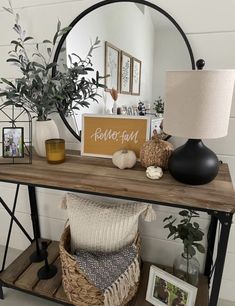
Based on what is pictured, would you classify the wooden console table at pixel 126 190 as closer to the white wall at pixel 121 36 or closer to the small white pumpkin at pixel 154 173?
the small white pumpkin at pixel 154 173

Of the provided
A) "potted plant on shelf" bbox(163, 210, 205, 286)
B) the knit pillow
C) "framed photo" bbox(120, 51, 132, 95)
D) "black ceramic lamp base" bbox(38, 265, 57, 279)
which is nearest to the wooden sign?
"framed photo" bbox(120, 51, 132, 95)

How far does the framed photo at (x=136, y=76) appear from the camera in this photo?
1.16 metres

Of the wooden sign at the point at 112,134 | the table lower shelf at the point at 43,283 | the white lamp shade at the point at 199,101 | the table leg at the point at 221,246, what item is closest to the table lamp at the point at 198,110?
the white lamp shade at the point at 199,101

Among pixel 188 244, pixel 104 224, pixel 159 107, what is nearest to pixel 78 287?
pixel 104 224

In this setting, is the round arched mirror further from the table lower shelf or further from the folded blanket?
the table lower shelf

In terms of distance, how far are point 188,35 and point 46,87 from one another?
68 cm

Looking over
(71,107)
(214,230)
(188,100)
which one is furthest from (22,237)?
(188,100)

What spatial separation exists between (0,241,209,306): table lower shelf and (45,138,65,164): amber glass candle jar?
722mm

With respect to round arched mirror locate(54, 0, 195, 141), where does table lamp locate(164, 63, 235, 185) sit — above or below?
below

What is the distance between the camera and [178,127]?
814mm

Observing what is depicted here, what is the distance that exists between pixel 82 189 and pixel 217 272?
0.59 m

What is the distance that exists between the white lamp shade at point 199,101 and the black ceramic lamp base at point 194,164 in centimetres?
9

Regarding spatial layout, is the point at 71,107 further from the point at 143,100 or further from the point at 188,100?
the point at 188,100

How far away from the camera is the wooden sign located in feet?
3.63
